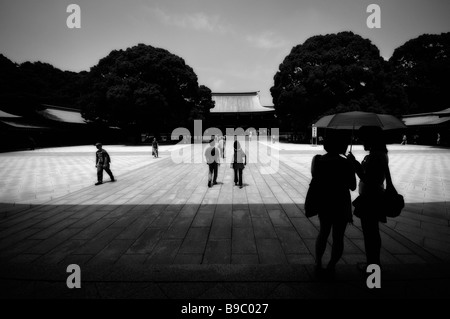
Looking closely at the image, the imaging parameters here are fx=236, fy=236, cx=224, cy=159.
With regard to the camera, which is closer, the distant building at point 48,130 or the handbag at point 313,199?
the handbag at point 313,199

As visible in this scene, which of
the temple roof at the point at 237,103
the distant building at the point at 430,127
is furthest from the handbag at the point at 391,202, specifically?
the temple roof at the point at 237,103

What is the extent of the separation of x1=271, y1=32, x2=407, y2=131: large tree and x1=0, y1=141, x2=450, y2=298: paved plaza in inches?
807

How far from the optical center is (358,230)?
423cm

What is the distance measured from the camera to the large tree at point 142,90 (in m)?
26.4

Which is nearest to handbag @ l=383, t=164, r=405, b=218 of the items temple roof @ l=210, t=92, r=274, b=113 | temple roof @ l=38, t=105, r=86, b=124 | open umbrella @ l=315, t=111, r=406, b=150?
open umbrella @ l=315, t=111, r=406, b=150

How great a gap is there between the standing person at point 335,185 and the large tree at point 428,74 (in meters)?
39.4

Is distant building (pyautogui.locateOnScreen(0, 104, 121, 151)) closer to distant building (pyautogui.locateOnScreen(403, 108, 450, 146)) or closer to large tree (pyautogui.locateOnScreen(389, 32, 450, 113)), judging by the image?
distant building (pyautogui.locateOnScreen(403, 108, 450, 146))

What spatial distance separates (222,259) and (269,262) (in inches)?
25.5

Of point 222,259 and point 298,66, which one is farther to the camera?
point 298,66

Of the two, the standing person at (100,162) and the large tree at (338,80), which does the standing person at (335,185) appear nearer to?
the standing person at (100,162)

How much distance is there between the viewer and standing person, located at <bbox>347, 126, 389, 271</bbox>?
2.64 metres
